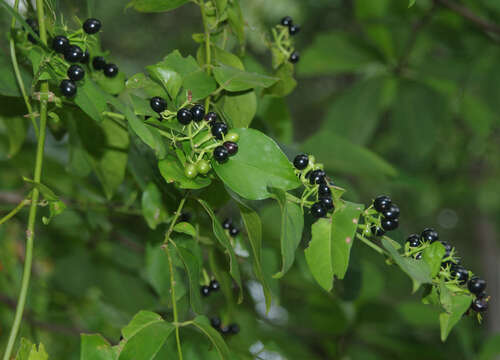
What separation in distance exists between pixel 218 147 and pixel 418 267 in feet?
0.96

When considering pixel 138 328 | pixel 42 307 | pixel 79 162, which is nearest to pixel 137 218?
pixel 42 307

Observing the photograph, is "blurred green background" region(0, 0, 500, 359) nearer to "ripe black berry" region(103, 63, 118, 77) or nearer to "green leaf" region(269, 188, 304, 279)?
"ripe black berry" region(103, 63, 118, 77)

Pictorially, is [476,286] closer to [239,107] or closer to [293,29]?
[239,107]

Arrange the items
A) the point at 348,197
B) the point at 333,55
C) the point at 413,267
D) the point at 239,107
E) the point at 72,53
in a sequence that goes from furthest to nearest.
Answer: the point at 333,55 < the point at 348,197 < the point at 239,107 < the point at 72,53 < the point at 413,267

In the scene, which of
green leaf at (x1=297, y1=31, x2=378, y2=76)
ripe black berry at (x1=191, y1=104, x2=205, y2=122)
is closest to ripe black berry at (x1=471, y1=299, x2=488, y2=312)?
ripe black berry at (x1=191, y1=104, x2=205, y2=122)

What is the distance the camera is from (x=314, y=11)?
10.7 feet

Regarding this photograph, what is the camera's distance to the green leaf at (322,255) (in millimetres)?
661

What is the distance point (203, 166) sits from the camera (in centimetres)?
67

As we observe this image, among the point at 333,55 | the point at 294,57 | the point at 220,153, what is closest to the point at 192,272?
the point at 220,153

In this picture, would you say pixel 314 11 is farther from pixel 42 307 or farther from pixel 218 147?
pixel 218 147

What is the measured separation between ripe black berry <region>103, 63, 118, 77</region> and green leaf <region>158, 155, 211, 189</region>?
9.1 inches

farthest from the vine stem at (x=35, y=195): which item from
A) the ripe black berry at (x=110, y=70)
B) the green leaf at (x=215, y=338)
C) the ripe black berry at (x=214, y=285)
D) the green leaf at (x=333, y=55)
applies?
the green leaf at (x=333, y=55)

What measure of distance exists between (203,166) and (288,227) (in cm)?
14

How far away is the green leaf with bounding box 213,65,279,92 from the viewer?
75cm
